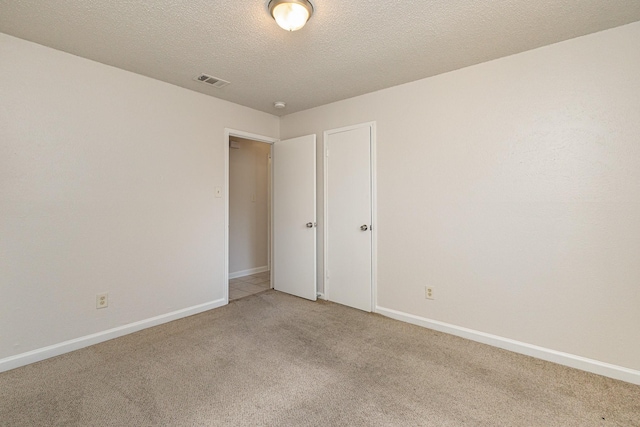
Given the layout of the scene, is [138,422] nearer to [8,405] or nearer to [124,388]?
[124,388]

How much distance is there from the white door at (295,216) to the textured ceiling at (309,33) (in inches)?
43.8

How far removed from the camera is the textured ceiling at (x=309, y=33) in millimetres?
1810

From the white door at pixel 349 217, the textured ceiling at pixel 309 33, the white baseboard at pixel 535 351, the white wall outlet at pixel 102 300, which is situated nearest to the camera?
the textured ceiling at pixel 309 33

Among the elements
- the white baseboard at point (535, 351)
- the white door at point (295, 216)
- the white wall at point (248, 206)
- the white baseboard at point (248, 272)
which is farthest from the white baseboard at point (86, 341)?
the white baseboard at point (535, 351)

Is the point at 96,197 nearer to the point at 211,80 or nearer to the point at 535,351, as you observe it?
the point at 211,80

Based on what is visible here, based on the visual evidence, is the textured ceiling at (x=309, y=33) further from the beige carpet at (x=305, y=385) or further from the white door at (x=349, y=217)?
the beige carpet at (x=305, y=385)

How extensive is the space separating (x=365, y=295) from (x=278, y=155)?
216 cm

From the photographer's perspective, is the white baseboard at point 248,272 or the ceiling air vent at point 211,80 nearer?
the ceiling air vent at point 211,80

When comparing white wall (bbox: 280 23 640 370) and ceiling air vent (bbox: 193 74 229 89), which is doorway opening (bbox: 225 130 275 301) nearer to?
ceiling air vent (bbox: 193 74 229 89)

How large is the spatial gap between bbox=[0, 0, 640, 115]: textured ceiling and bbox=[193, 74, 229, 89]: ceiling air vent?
7 centimetres

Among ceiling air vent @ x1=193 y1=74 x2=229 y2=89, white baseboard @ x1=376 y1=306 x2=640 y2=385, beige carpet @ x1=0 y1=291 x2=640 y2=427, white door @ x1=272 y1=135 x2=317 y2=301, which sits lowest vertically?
beige carpet @ x1=0 y1=291 x2=640 y2=427

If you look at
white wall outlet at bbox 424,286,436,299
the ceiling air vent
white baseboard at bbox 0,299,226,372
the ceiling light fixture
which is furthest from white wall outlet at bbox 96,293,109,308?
white wall outlet at bbox 424,286,436,299

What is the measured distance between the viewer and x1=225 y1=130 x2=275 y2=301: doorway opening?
482 centimetres

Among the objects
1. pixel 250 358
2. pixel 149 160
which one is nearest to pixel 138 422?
pixel 250 358
